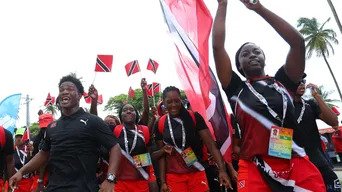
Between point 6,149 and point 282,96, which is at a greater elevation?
point 282,96

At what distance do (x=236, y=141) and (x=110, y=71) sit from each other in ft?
10.7

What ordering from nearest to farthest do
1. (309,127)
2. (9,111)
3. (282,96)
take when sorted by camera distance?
(282,96)
(309,127)
(9,111)

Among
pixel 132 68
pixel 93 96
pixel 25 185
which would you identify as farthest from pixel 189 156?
pixel 132 68

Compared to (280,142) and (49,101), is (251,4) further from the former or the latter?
(49,101)

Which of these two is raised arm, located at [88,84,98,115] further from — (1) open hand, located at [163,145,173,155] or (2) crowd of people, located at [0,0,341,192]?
(1) open hand, located at [163,145,173,155]

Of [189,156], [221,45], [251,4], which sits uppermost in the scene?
[251,4]

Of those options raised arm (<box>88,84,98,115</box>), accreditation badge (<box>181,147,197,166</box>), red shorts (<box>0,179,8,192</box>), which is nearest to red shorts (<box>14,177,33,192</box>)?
red shorts (<box>0,179,8,192</box>)

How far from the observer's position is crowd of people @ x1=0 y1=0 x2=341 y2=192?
338 centimetres

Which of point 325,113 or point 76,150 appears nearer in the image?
point 76,150

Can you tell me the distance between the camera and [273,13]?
3.35 metres

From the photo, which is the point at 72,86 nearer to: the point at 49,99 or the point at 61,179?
the point at 61,179

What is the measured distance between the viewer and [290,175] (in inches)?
132

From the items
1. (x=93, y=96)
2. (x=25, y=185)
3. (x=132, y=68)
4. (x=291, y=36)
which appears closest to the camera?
(x=291, y=36)

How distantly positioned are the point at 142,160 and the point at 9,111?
18.2 ft
